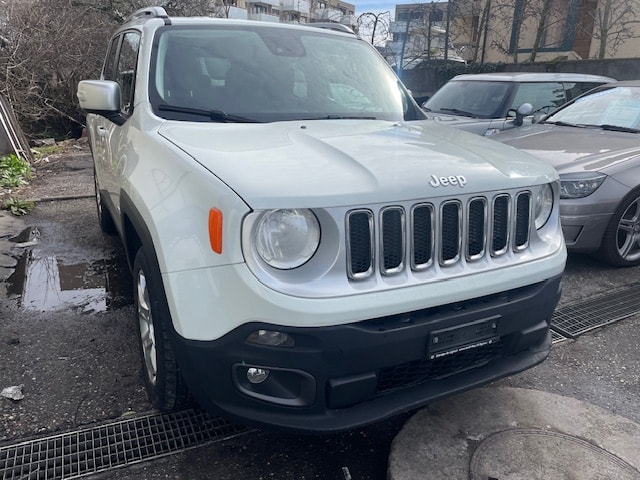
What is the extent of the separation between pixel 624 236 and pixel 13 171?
26.2 feet

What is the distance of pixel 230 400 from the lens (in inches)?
80.0

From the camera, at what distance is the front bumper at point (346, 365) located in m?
1.91

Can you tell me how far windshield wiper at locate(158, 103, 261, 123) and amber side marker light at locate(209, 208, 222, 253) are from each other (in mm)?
1088

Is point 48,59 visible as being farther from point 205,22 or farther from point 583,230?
point 583,230

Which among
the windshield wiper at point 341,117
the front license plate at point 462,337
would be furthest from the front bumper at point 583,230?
the front license plate at point 462,337

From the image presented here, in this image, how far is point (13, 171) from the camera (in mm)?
7875

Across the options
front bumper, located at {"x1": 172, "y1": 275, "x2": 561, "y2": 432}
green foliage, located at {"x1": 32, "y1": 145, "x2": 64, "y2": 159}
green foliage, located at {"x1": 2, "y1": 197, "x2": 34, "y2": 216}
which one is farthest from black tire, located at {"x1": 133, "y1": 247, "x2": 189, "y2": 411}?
green foliage, located at {"x1": 32, "y1": 145, "x2": 64, "y2": 159}

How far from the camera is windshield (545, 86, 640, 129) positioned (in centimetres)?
550

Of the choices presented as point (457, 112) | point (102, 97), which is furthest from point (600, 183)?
point (102, 97)

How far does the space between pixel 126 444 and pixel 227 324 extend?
41.4 inches

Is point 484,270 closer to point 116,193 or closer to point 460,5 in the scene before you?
point 116,193

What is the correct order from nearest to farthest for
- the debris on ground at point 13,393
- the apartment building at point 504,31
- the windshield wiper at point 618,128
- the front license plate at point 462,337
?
the front license plate at point 462,337 < the debris on ground at point 13,393 < the windshield wiper at point 618,128 < the apartment building at point 504,31

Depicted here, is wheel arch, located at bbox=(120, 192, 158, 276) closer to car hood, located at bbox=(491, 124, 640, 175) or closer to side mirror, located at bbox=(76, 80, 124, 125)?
side mirror, located at bbox=(76, 80, 124, 125)

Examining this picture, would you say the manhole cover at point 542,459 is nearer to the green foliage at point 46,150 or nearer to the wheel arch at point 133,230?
the wheel arch at point 133,230
